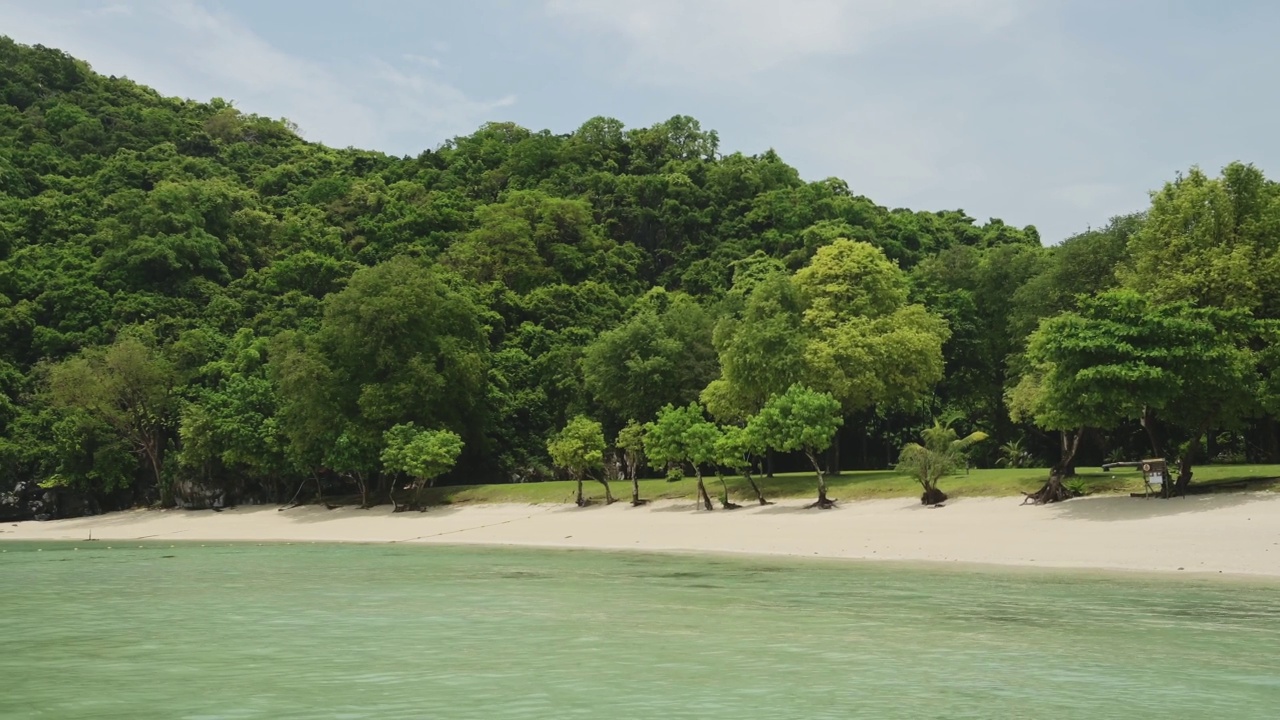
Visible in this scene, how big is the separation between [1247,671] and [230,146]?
382 feet

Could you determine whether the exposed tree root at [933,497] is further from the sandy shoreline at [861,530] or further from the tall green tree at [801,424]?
the tall green tree at [801,424]

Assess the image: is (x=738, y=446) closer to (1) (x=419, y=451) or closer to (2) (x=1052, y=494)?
Answer: (2) (x=1052, y=494)

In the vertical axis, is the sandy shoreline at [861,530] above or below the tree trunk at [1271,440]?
below

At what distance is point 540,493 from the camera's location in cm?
5006

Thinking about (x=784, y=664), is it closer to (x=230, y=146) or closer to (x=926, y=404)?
(x=926, y=404)

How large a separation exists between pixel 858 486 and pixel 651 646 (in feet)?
91.1

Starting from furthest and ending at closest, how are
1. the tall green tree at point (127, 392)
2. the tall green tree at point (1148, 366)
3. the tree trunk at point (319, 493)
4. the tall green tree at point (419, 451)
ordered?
the tall green tree at point (127, 392) → the tree trunk at point (319, 493) → the tall green tree at point (419, 451) → the tall green tree at point (1148, 366)

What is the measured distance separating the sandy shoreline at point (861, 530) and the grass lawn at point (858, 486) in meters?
1.09

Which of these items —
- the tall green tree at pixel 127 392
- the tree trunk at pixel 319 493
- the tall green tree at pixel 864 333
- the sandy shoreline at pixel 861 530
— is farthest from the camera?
the tall green tree at pixel 127 392

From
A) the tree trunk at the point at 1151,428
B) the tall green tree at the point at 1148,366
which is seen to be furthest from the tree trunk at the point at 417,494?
the tree trunk at the point at 1151,428

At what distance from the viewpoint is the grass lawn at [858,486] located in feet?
113

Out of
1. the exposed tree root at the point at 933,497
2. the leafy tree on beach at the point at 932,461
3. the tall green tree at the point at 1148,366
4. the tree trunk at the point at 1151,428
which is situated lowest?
the exposed tree root at the point at 933,497

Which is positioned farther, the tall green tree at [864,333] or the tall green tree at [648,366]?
the tall green tree at [648,366]

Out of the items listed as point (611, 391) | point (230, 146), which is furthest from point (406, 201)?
point (611, 391)
